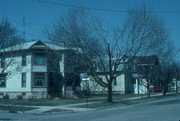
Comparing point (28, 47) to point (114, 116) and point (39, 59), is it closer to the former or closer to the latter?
point (39, 59)

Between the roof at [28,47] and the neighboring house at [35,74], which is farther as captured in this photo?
the neighboring house at [35,74]

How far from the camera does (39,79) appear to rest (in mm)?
41531

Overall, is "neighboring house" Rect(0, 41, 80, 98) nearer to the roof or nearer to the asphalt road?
the roof

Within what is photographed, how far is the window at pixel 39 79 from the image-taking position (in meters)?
41.3

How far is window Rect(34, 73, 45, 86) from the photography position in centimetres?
4131

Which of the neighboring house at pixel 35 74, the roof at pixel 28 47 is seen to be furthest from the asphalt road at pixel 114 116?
the neighboring house at pixel 35 74

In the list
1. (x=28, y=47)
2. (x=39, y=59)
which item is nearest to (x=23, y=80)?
(x=39, y=59)

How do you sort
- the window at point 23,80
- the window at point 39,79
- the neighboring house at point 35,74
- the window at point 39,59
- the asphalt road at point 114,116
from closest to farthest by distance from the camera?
1. the asphalt road at point 114,116
2. the neighboring house at point 35,74
3. the window at point 39,79
4. the window at point 39,59
5. the window at point 23,80

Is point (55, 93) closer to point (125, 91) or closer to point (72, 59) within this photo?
point (72, 59)

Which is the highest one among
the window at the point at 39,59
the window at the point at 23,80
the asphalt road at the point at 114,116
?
the window at the point at 39,59

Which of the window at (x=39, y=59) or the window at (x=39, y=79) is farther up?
the window at (x=39, y=59)

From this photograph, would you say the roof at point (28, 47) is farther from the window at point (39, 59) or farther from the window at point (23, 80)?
the window at point (23, 80)

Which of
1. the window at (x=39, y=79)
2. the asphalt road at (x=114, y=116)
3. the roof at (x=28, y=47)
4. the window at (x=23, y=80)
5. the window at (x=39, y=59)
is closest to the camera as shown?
the asphalt road at (x=114, y=116)

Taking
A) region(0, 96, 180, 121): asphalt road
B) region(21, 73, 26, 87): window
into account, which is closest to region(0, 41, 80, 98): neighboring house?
region(21, 73, 26, 87): window
